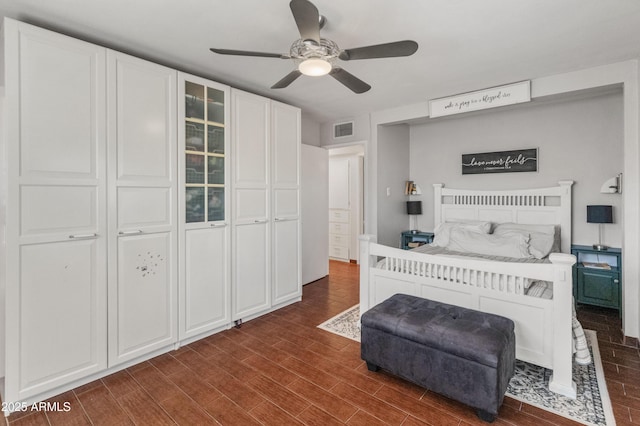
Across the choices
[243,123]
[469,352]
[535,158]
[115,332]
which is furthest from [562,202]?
[115,332]

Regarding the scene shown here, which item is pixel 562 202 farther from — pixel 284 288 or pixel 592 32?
pixel 284 288

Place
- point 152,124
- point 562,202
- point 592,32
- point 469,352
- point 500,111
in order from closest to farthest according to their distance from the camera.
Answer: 1. point 469,352
2. point 592,32
3. point 152,124
4. point 562,202
5. point 500,111

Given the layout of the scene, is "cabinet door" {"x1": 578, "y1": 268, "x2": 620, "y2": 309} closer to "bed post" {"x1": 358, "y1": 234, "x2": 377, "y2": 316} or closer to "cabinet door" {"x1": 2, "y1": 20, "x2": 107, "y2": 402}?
"bed post" {"x1": 358, "y1": 234, "x2": 377, "y2": 316}

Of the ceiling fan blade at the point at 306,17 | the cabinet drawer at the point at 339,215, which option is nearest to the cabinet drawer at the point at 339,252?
the cabinet drawer at the point at 339,215

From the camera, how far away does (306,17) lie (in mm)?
1694

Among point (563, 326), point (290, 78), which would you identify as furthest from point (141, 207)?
point (563, 326)

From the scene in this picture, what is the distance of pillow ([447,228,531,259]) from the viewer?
11.5 feet

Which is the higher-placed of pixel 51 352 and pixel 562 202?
pixel 562 202

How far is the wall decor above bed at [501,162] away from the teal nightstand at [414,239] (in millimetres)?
1065

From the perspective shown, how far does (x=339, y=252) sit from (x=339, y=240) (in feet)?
0.83

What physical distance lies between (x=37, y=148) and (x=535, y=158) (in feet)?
16.4

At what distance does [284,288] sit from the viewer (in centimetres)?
383

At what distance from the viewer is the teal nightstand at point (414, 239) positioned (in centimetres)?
478

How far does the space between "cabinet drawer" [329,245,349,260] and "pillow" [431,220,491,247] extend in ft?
8.13
